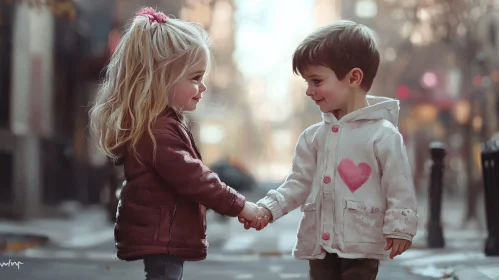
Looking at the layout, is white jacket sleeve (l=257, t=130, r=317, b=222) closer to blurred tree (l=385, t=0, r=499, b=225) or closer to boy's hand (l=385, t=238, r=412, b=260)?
boy's hand (l=385, t=238, r=412, b=260)

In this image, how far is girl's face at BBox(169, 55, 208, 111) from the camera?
3.84 m

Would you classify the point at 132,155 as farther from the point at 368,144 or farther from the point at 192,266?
the point at 192,266

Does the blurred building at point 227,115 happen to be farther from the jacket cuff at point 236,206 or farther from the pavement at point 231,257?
the jacket cuff at point 236,206

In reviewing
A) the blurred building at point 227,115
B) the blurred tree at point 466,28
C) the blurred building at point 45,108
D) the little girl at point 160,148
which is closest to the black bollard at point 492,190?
the little girl at point 160,148

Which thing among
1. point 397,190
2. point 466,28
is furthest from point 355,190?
point 466,28

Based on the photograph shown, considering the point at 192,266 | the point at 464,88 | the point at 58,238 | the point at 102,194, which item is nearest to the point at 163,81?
the point at 192,266

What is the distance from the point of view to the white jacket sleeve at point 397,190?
3635mm

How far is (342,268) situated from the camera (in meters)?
3.85

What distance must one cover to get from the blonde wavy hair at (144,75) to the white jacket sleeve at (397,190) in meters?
1.04

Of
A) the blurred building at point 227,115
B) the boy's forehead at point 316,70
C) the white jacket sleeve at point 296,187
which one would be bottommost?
the white jacket sleeve at point 296,187

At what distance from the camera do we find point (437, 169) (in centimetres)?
842

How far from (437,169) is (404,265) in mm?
1936

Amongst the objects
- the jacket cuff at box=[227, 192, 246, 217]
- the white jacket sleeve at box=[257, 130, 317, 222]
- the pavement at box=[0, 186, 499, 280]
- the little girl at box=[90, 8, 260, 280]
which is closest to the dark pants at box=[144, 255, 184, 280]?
the little girl at box=[90, 8, 260, 280]

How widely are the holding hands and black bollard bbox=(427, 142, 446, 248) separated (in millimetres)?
4787
